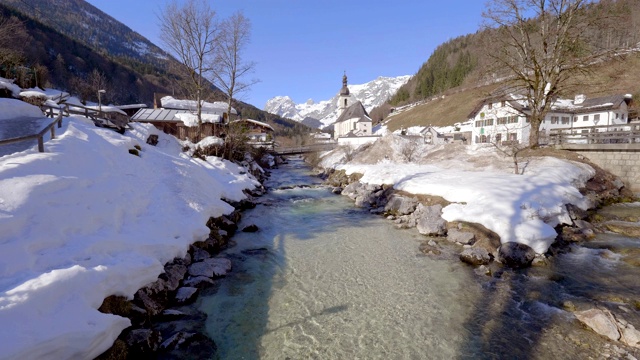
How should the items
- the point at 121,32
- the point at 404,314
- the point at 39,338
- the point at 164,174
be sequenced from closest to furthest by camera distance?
1. the point at 39,338
2. the point at 404,314
3. the point at 164,174
4. the point at 121,32

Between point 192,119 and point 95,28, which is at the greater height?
point 95,28

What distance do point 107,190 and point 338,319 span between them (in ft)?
26.7

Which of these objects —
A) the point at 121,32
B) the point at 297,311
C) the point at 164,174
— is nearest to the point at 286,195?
the point at 164,174

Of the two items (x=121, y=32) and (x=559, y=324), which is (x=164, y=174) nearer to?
(x=559, y=324)

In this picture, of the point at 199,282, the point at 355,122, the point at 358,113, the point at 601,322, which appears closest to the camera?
the point at 601,322

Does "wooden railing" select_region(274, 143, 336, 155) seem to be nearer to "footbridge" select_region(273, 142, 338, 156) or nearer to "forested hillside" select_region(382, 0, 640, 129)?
"footbridge" select_region(273, 142, 338, 156)

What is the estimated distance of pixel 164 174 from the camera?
13664mm

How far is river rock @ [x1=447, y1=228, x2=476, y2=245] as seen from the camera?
34.9 feet

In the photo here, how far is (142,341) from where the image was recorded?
548 centimetres

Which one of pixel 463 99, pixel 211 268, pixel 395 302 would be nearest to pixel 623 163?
→ pixel 395 302

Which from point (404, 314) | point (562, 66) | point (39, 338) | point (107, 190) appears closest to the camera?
point (39, 338)

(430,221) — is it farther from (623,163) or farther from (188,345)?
(623,163)

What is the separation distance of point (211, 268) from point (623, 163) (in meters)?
25.6

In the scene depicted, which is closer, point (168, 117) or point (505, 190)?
point (505, 190)
